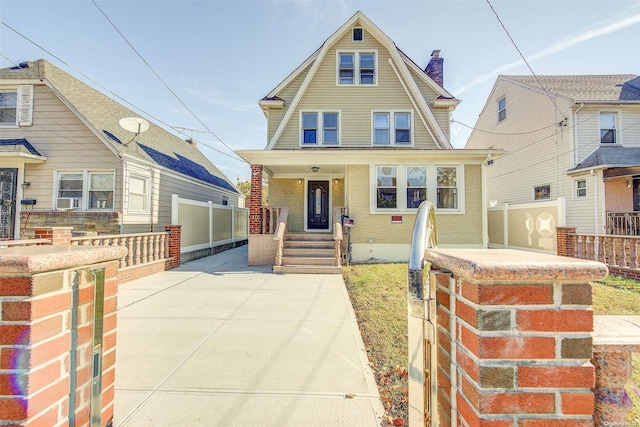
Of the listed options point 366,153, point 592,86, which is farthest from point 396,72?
point 592,86

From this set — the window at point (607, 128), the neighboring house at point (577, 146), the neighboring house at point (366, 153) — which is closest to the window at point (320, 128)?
the neighboring house at point (366, 153)

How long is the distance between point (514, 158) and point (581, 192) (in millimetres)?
4347

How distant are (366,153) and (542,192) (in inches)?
413

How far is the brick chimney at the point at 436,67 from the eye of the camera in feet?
41.4

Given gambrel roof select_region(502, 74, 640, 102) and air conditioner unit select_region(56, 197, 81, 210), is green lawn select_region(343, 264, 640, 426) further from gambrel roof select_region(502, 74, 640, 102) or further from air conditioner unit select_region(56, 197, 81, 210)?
gambrel roof select_region(502, 74, 640, 102)

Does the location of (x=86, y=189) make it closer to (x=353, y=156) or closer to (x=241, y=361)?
(x=353, y=156)

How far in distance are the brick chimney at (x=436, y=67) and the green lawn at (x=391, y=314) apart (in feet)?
29.2

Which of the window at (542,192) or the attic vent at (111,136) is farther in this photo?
the window at (542,192)

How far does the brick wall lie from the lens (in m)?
1.18

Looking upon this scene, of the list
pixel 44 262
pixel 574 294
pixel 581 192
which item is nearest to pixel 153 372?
pixel 44 262

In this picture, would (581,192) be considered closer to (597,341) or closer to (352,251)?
(352,251)

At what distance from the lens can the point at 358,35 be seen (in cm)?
1165

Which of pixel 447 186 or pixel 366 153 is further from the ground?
pixel 366 153

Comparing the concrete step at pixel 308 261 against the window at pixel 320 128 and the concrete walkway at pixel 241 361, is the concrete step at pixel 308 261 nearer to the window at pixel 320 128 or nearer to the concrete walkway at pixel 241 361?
the concrete walkway at pixel 241 361
